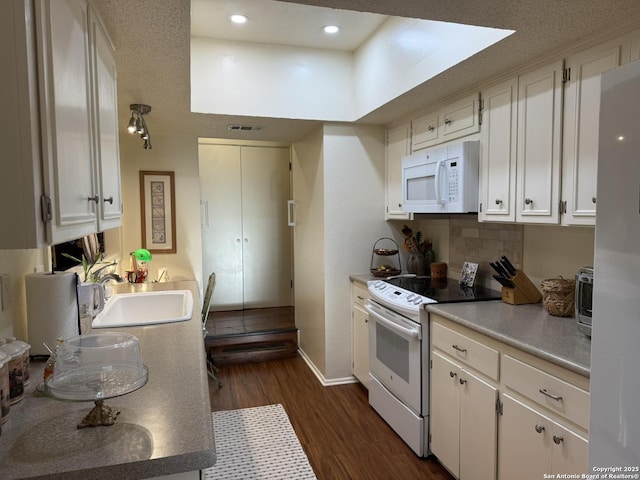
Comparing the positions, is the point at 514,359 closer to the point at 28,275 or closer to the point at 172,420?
the point at 172,420

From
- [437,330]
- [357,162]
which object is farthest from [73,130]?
[357,162]

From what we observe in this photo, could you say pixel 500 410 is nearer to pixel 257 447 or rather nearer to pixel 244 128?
pixel 257 447

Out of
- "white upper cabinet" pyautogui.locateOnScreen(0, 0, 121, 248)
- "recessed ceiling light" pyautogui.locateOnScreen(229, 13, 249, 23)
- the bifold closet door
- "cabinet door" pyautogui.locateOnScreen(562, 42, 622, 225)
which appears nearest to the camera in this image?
"white upper cabinet" pyautogui.locateOnScreen(0, 0, 121, 248)

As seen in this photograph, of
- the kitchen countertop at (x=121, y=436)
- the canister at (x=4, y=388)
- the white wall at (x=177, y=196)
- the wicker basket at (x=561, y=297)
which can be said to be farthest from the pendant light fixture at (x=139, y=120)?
the wicker basket at (x=561, y=297)

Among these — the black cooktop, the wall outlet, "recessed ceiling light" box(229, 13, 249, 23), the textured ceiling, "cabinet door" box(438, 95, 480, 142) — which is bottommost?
the black cooktop

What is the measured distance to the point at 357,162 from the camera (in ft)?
11.3

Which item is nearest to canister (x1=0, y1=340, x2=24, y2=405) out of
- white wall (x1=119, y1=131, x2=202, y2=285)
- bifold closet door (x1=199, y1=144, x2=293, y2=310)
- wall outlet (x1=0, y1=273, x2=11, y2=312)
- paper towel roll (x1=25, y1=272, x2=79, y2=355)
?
wall outlet (x1=0, y1=273, x2=11, y2=312)

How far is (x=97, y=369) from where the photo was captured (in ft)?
3.96

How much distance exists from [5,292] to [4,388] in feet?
1.51

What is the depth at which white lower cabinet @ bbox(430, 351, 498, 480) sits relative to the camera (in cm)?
188

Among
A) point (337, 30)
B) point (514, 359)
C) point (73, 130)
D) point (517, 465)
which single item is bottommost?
point (517, 465)

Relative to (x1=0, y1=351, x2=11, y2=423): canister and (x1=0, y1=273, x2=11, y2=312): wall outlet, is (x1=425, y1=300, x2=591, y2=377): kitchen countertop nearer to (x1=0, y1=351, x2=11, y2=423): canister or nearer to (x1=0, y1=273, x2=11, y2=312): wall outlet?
(x1=0, y1=351, x2=11, y2=423): canister

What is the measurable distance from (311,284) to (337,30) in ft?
6.98

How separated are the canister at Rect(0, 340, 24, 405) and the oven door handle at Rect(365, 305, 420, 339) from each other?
185cm
